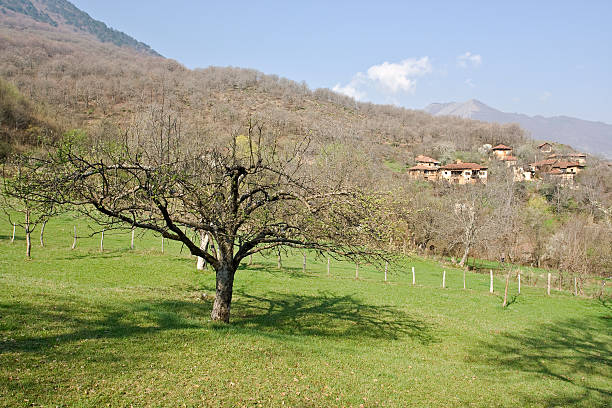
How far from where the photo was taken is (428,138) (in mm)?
133500

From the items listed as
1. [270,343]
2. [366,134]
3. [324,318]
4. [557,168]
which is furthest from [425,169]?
[270,343]

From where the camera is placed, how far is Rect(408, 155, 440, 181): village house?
92.1 meters

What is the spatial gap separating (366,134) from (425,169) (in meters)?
30.8

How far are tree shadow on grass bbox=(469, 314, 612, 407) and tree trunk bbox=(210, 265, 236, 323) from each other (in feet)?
31.5

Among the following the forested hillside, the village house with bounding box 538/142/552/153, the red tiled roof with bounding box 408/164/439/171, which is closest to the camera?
the forested hillside

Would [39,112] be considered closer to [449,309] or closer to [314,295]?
[314,295]

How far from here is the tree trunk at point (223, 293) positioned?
12.8 metres

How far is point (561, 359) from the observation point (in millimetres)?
15305

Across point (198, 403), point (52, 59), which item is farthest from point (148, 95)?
point (198, 403)

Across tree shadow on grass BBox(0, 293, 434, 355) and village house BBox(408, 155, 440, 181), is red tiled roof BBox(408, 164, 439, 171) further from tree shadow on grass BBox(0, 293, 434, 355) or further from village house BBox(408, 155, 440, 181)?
tree shadow on grass BBox(0, 293, 434, 355)

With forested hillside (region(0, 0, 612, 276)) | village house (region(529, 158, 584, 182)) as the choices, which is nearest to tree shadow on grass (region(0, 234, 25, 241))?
forested hillside (region(0, 0, 612, 276))

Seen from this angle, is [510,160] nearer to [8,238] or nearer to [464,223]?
[464,223]

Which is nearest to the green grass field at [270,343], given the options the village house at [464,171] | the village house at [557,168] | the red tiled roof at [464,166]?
the village house at [464,171]

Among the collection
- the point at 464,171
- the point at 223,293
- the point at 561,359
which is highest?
the point at 464,171
